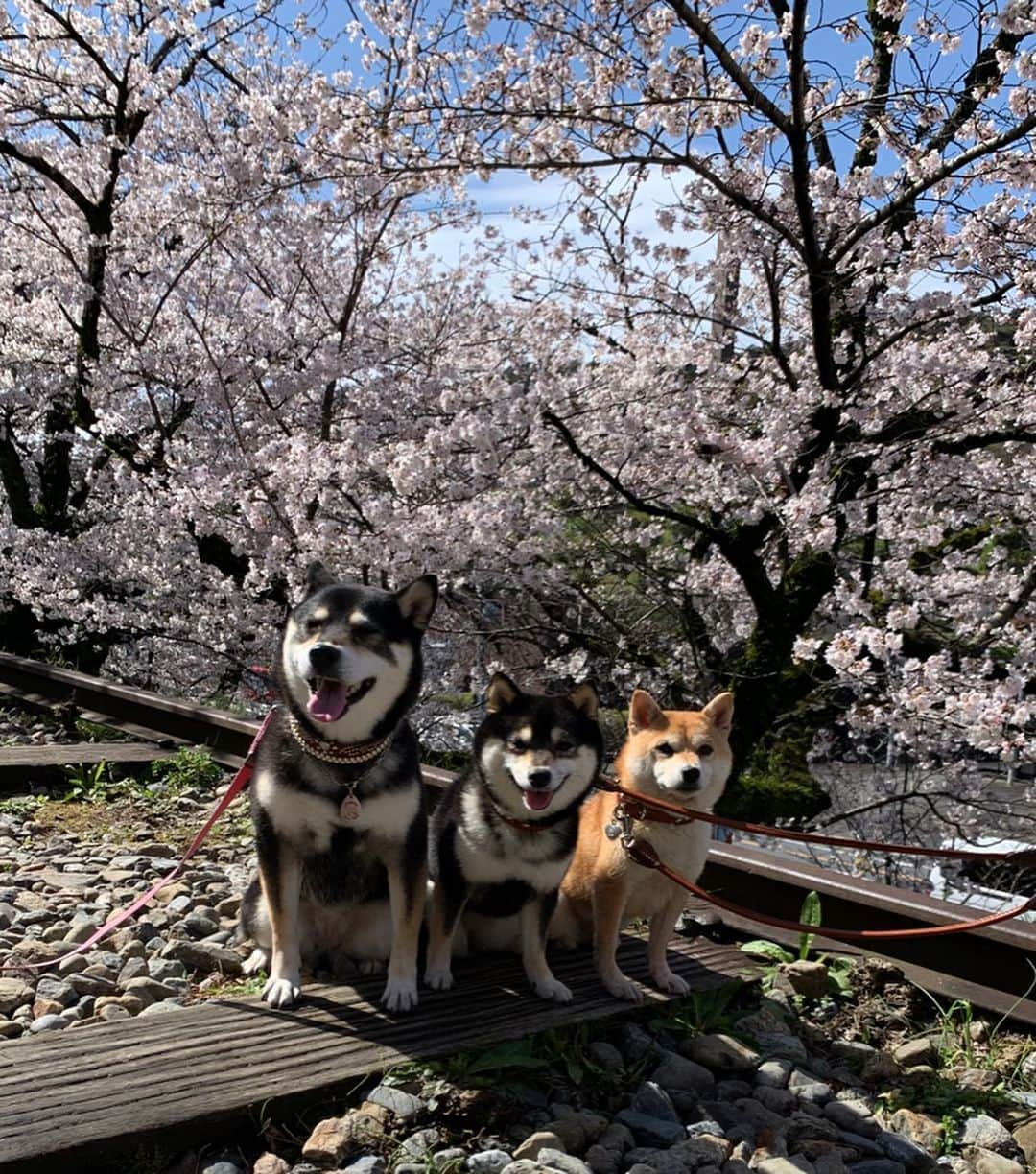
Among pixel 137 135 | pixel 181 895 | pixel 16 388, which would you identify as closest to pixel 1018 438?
pixel 181 895

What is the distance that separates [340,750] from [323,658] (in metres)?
0.30

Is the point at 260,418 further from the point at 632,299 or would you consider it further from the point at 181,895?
the point at 181,895

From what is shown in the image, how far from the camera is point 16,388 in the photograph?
13367 millimetres

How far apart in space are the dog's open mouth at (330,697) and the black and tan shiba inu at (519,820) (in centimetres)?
47

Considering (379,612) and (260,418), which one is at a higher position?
(260,418)

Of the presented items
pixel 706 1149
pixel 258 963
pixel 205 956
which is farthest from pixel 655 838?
pixel 205 956

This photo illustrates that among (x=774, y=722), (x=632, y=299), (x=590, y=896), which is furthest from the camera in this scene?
(x=774, y=722)

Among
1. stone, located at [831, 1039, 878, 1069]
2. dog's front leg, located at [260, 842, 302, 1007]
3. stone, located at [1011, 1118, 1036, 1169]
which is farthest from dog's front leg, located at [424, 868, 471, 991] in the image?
stone, located at [1011, 1118, 1036, 1169]

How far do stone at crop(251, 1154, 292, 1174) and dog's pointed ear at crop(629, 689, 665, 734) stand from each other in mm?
1698

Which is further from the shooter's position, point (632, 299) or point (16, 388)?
point (16, 388)

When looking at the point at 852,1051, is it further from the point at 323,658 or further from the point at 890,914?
the point at 323,658

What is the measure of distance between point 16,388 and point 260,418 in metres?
4.89

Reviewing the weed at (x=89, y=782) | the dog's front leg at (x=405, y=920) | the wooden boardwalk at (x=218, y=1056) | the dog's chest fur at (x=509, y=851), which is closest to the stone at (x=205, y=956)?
the wooden boardwalk at (x=218, y=1056)

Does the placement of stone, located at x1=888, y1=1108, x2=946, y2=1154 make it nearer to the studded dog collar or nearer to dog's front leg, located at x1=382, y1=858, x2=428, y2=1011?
dog's front leg, located at x1=382, y1=858, x2=428, y2=1011
